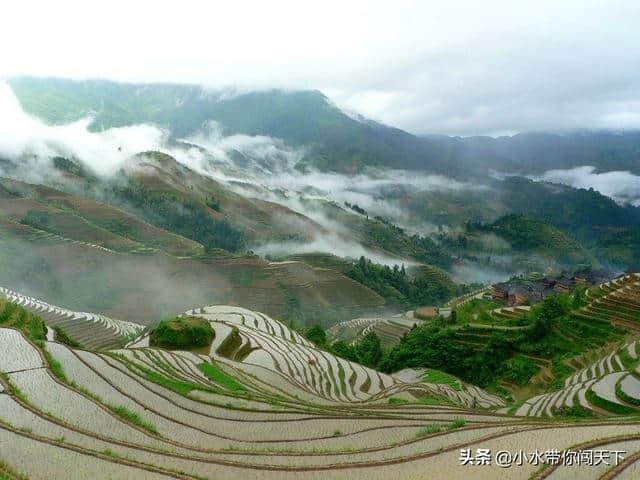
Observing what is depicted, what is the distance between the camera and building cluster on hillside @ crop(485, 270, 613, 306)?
74575mm

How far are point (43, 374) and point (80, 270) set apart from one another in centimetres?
6779

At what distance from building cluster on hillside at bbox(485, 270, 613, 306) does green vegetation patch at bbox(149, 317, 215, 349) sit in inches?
2324

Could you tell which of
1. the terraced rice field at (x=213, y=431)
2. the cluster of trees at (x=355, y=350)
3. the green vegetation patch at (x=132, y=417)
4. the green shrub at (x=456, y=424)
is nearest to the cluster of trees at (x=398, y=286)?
the cluster of trees at (x=355, y=350)

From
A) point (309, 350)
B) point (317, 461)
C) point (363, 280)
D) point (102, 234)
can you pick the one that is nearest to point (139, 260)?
point (102, 234)

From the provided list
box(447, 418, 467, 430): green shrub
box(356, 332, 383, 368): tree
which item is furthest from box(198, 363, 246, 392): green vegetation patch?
box(356, 332, 383, 368): tree

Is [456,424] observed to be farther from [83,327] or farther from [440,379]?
[83,327]

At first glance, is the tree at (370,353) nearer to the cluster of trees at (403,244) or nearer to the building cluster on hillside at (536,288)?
the building cluster on hillside at (536,288)

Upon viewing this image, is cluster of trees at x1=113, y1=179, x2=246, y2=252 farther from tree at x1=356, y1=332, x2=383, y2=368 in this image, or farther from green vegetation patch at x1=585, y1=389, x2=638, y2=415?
green vegetation patch at x1=585, y1=389, x2=638, y2=415

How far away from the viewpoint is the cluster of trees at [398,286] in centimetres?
9544

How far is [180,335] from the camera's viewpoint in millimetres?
26031

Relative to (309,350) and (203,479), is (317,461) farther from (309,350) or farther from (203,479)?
(309,350)

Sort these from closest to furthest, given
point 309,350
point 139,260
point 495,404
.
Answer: point 495,404
point 309,350
point 139,260

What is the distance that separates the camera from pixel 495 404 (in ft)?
87.9

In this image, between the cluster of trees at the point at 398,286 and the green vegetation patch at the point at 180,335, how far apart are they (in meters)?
67.7
